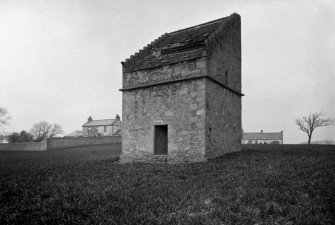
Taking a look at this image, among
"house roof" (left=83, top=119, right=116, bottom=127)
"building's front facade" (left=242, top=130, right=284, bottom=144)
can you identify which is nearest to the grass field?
"house roof" (left=83, top=119, right=116, bottom=127)

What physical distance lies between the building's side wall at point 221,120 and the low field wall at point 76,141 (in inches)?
1250

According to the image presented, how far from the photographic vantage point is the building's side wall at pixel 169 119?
13.0m

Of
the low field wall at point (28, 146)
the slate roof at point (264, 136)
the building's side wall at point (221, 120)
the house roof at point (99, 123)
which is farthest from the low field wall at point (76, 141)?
the slate roof at point (264, 136)

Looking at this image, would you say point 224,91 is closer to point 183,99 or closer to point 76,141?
point 183,99

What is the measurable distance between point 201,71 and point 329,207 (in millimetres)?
8969

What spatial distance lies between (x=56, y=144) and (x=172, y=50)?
32181 millimetres

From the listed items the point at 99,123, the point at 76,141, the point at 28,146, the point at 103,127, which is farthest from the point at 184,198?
the point at 99,123

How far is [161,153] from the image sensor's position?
14508mm

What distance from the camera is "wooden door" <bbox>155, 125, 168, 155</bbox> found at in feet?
47.6

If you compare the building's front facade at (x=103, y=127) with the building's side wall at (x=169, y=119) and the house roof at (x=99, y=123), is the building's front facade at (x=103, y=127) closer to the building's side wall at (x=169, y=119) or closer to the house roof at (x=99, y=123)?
the house roof at (x=99, y=123)

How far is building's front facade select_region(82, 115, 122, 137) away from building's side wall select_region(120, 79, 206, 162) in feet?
230

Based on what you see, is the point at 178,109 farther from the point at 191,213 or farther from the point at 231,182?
the point at 191,213

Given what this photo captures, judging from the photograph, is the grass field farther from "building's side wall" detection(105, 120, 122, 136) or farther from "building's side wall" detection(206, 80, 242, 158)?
"building's side wall" detection(105, 120, 122, 136)

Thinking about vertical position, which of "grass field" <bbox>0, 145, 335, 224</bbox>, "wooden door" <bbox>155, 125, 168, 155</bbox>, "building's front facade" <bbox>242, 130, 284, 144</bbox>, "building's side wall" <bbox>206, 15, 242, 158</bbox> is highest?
"building's side wall" <bbox>206, 15, 242, 158</bbox>
